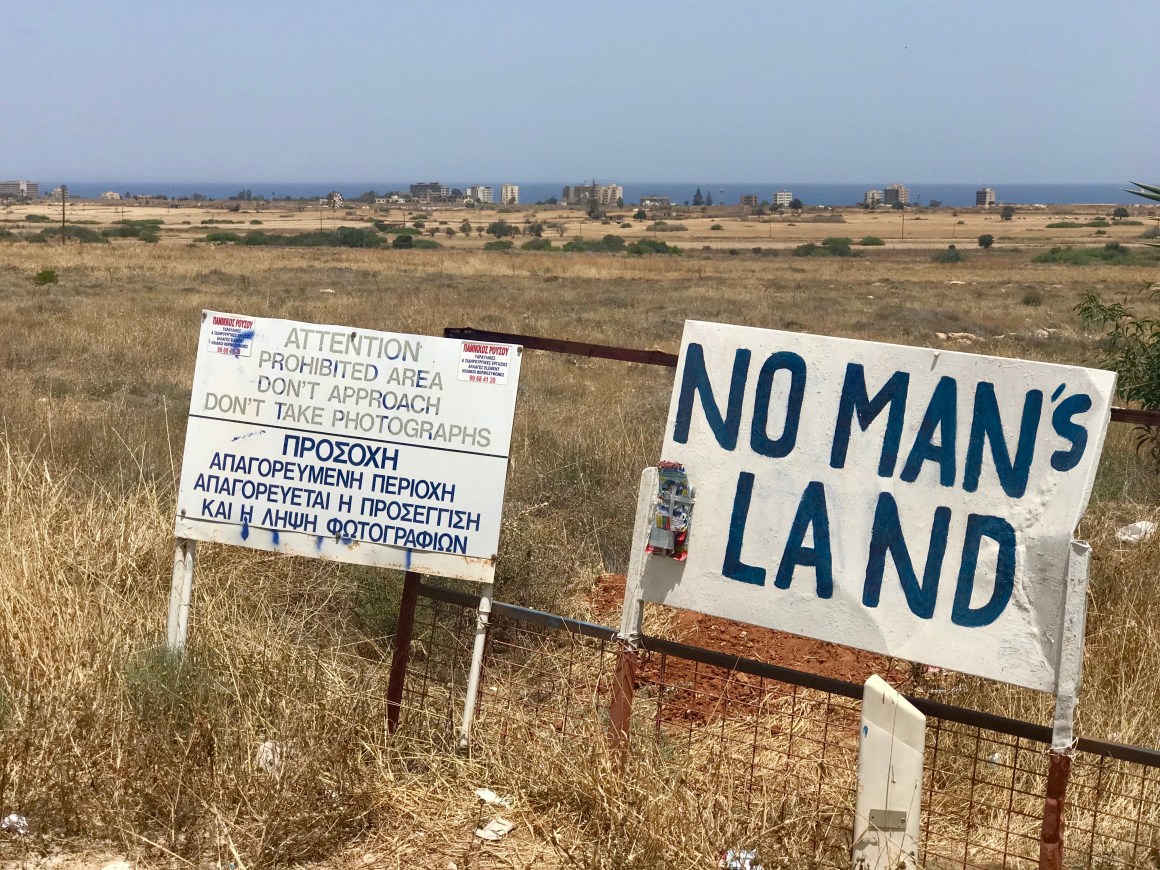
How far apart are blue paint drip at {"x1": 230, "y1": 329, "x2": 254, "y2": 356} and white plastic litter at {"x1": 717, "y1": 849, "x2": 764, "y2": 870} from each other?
2383mm

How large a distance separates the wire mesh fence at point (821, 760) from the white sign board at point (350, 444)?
292 millimetres

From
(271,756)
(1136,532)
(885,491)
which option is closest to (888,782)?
(885,491)

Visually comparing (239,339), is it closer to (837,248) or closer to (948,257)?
(948,257)

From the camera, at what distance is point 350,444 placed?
3.99m

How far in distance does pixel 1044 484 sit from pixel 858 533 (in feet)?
1.71

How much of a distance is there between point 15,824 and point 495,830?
4.54 ft

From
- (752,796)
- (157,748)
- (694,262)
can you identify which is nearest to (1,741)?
(157,748)

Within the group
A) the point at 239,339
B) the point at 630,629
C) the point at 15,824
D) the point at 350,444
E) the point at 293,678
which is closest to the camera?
the point at 15,824

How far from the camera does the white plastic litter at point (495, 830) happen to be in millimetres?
3408

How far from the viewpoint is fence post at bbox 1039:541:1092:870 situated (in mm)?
3002

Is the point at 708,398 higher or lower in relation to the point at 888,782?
higher

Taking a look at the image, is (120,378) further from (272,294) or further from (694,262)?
(694,262)

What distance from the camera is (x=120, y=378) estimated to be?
42.3 ft

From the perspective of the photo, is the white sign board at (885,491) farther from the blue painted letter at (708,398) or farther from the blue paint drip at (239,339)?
the blue paint drip at (239,339)
